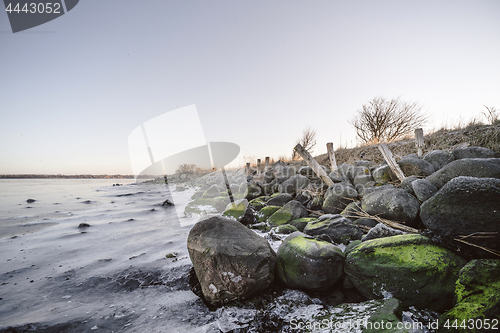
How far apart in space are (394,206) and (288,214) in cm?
238

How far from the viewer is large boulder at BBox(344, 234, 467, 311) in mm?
1866

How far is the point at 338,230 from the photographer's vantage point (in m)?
3.54

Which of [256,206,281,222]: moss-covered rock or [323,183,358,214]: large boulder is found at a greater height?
[323,183,358,214]: large boulder

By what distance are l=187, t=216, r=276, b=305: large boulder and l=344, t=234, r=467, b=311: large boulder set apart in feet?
3.54

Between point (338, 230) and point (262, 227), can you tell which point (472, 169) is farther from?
point (262, 227)

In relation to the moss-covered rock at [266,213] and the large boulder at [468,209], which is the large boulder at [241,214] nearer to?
the moss-covered rock at [266,213]

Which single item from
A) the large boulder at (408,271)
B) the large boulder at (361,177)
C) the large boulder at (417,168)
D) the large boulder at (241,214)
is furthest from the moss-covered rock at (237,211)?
the large boulder at (417,168)

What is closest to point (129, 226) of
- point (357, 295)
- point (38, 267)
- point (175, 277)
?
point (38, 267)

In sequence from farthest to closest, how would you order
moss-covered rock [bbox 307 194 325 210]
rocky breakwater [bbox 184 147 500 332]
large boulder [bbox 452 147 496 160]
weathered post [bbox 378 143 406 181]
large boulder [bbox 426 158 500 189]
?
moss-covered rock [bbox 307 194 325 210] < weathered post [bbox 378 143 406 181] < large boulder [bbox 452 147 496 160] < large boulder [bbox 426 158 500 189] < rocky breakwater [bbox 184 147 500 332]

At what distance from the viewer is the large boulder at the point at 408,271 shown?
6.12 feet

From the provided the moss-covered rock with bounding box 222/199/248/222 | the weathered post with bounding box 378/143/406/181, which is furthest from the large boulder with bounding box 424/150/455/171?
the moss-covered rock with bounding box 222/199/248/222

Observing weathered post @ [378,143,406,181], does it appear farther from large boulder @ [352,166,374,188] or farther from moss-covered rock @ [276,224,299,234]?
moss-covered rock @ [276,224,299,234]

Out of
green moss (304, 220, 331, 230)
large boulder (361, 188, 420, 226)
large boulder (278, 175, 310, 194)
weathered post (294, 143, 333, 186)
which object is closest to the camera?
large boulder (361, 188, 420, 226)

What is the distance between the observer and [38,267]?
336cm
